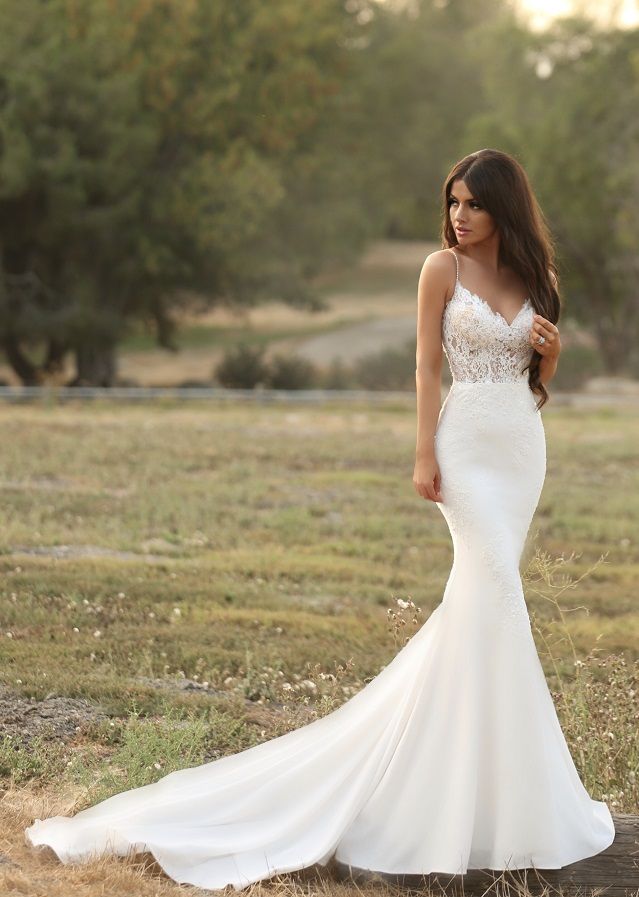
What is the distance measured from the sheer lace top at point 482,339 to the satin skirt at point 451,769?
55 millimetres

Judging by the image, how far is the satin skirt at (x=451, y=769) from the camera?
163 inches

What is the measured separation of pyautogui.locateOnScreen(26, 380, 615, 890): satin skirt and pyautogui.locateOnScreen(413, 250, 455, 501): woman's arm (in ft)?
0.16

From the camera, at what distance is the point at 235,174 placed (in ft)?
90.2

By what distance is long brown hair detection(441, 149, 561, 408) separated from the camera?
432cm

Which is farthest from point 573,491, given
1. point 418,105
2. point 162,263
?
point 418,105

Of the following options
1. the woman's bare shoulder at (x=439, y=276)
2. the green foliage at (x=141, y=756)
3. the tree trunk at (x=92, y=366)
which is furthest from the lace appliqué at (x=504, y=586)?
the tree trunk at (x=92, y=366)

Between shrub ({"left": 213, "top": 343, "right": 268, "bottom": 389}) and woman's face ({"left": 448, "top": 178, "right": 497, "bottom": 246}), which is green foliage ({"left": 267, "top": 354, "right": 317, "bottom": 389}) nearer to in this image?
shrub ({"left": 213, "top": 343, "right": 268, "bottom": 389})

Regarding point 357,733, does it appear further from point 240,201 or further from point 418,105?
point 418,105

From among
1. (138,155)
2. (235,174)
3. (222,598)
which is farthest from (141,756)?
(235,174)

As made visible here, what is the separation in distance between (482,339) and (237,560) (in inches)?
210

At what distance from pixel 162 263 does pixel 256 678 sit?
21.0m

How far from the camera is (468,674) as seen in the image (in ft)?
13.8

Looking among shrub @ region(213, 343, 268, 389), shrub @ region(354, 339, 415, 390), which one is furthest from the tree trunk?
shrub @ region(354, 339, 415, 390)

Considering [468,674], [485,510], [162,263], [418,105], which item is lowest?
[468,674]
